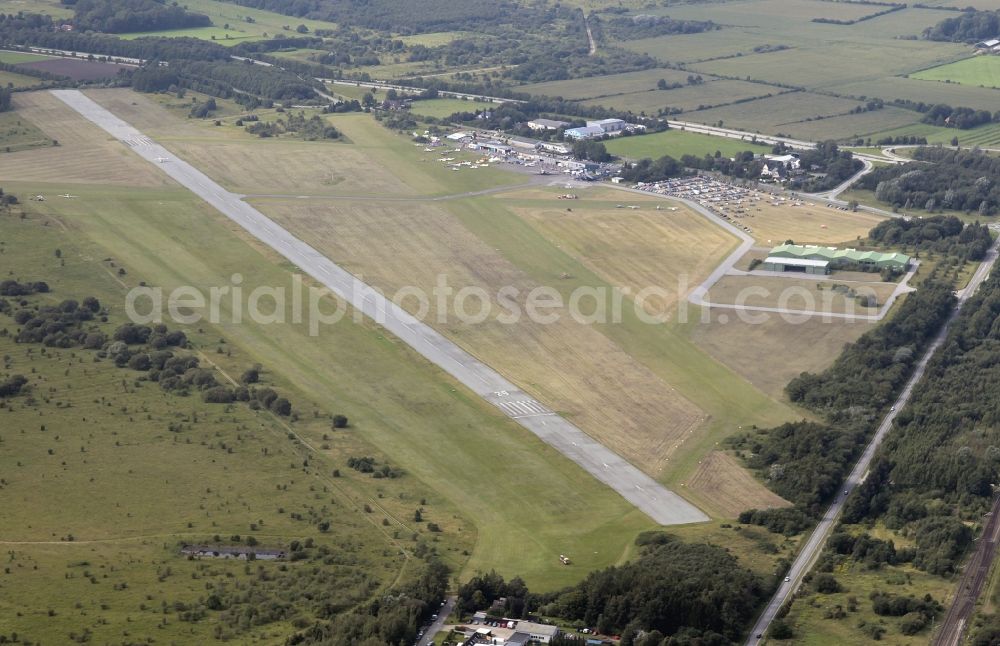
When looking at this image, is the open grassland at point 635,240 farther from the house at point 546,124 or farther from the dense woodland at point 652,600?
the dense woodland at point 652,600

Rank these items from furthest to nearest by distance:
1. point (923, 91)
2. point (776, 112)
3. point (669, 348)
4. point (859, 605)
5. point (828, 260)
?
point (923, 91) < point (776, 112) < point (828, 260) < point (669, 348) < point (859, 605)

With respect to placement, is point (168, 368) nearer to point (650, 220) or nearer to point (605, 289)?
point (605, 289)

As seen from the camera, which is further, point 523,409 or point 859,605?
point 523,409

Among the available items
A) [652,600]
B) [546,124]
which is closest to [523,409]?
[652,600]

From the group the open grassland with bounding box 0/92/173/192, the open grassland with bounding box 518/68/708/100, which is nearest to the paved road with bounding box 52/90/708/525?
the open grassland with bounding box 0/92/173/192

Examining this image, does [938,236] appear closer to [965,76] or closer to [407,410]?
[407,410]

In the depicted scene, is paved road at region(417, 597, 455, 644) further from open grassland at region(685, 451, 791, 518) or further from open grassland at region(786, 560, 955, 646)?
open grassland at region(685, 451, 791, 518)

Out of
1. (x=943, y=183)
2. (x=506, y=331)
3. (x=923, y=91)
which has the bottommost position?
(x=506, y=331)
